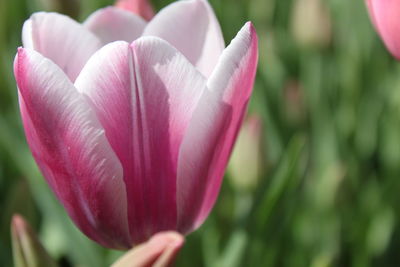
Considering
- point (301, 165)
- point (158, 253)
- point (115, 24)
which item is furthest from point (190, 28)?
point (301, 165)

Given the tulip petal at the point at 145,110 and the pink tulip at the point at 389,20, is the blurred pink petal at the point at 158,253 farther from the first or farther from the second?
the pink tulip at the point at 389,20

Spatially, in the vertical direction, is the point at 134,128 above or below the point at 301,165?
above

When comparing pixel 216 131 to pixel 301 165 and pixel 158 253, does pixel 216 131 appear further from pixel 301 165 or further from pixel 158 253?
pixel 301 165

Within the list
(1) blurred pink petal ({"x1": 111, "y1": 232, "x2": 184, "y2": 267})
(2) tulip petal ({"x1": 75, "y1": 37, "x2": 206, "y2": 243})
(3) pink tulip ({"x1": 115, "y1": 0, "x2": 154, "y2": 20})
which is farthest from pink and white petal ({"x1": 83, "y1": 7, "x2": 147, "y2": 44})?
(1) blurred pink petal ({"x1": 111, "y1": 232, "x2": 184, "y2": 267})

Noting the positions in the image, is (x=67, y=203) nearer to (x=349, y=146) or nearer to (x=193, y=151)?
(x=193, y=151)

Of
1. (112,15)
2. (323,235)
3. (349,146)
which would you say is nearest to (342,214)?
(323,235)
